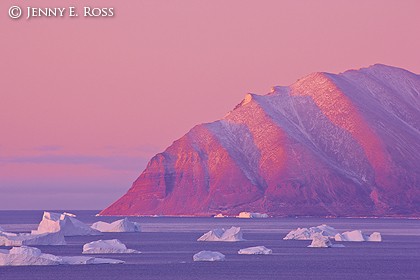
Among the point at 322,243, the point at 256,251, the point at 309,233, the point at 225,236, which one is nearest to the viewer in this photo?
the point at 256,251

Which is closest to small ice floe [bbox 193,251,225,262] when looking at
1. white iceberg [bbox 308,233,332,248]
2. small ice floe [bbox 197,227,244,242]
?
white iceberg [bbox 308,233,332,248]

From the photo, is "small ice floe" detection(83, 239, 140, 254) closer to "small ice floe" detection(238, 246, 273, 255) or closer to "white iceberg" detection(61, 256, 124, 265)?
"white iceberg" detection(61, 256, 124, 265)

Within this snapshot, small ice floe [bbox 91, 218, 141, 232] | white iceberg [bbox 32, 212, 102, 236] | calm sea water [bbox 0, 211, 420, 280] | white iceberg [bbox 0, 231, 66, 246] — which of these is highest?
small ice floe [bbox 91, 218, 141, 232]

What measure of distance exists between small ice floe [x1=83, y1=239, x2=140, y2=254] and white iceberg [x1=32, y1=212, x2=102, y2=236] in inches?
663

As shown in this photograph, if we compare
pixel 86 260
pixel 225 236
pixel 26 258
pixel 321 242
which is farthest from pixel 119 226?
pixel 26 258

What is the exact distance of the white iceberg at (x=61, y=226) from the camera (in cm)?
12050

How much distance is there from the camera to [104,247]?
103188 millimetres

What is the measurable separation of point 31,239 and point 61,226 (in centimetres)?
1528

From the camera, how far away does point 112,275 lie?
82.6 meters

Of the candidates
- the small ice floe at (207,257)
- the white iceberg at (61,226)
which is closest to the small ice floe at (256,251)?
the small ice floe at (207,257)

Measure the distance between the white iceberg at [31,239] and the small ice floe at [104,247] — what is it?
386 inches

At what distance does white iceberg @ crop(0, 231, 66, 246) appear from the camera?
109 m

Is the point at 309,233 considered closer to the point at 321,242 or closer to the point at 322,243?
the point at 322,243

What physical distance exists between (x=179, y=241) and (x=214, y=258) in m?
41.6
